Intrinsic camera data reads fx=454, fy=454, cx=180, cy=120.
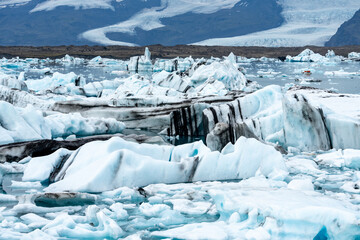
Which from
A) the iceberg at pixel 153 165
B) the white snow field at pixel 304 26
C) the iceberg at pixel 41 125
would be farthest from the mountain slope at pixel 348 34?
the iceberg at pixel 153 165

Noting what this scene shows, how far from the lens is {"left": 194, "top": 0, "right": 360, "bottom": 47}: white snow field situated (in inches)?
2594

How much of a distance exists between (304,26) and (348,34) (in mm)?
18391

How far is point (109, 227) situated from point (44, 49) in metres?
58.9

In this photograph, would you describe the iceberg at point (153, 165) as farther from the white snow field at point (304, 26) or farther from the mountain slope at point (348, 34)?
the mountain slope at point (348, 34)

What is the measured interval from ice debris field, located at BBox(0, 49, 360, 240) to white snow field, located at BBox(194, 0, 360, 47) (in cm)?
5609

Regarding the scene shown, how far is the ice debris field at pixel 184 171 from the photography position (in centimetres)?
356

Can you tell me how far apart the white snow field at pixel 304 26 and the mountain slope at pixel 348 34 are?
2509 millimetres

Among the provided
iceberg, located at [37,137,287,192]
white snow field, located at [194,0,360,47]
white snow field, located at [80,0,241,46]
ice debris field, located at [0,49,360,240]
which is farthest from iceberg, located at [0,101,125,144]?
white snow field, located at [80,0,241,46]

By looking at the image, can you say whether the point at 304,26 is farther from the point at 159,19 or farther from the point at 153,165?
the point at 153,165

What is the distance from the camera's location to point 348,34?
89.3 meters

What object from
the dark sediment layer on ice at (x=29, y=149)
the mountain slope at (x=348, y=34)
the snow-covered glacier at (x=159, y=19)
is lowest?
the mountain slope at (x=348, y=34)

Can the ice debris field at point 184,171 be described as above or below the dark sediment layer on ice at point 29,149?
below

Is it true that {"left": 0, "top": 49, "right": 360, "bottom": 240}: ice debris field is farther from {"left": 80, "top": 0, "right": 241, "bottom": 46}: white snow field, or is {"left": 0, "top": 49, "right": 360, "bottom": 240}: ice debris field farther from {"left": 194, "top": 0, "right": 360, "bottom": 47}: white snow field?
{"left": 80, "top": 0, "right": 241, "bottom": 46}: white snow field

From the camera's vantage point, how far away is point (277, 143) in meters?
7.43
